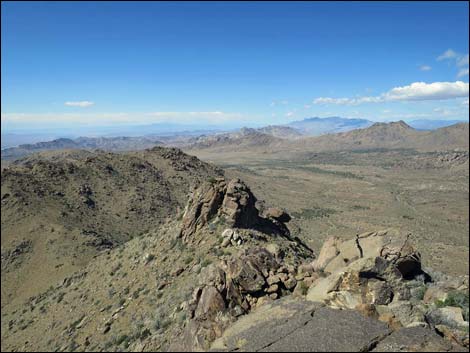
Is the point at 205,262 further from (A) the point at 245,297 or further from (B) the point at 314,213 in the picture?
(B) the point at 314,213

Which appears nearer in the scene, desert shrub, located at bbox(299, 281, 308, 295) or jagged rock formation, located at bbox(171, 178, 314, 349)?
jagged rock formation, located at bbox(171, 178, 314, 349)

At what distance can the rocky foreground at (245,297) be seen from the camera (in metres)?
12.1

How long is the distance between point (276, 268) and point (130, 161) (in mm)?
76391

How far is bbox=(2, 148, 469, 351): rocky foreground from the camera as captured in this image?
12.1m

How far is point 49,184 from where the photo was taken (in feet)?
218

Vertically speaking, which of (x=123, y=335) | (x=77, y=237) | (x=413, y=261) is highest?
(x=413, y=261)

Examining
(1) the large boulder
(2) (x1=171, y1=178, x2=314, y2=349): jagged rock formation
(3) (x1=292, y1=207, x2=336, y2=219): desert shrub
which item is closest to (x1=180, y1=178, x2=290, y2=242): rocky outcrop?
(2) (x1=171, y1=178, x2=314, y2=349): jagged rock formation

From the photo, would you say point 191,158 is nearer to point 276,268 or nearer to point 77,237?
point 77,237

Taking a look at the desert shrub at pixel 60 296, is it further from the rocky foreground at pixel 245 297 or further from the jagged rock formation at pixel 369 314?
the jagged rock formation at pixel 369 314

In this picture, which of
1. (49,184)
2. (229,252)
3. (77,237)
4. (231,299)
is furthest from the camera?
→ (49,184)

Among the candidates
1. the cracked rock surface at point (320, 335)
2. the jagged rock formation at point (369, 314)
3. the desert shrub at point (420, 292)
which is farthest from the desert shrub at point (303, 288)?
the desert shrub at point (420, 292)

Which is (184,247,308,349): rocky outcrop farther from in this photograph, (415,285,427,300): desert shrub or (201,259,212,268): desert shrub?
(201,259,212,268): desert shrub

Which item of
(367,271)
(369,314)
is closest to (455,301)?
(367,271)

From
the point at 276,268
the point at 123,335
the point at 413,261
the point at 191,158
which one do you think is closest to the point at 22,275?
the point at 123,335
